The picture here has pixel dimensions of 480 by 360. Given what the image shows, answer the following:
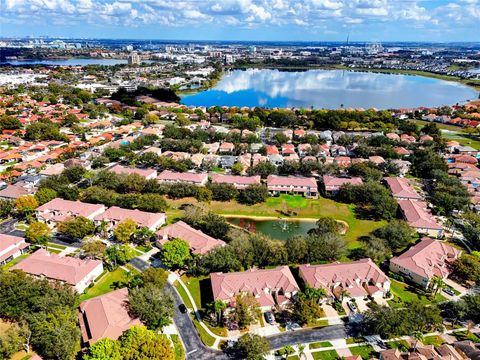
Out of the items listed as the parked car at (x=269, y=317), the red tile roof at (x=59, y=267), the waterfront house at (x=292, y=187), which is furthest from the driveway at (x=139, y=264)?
the waterfront house at (x=292, y=187)

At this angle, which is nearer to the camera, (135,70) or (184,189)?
(184,189)

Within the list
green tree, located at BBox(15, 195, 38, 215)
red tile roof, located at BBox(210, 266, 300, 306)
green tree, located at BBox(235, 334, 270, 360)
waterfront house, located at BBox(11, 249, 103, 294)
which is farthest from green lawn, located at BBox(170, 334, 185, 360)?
green tree, located at BBox(15, 195, 38, 215)

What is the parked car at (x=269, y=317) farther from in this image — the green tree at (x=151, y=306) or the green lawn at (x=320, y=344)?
the green tree at (x=151, y=306)

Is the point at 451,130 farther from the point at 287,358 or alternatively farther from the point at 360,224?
the point at 287,358

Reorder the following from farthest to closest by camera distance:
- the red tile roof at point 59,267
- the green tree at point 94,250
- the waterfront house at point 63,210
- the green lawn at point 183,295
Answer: the waterfront house at point 63,210 → the green tree at point 94,250 → the red tile roof at point 59,267 → the green lawn at point 183,295

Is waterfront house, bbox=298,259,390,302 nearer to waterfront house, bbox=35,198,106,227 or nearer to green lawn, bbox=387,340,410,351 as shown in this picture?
green lawn, bbox=387,340,410,351

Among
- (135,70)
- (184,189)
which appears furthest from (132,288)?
(135,70)
